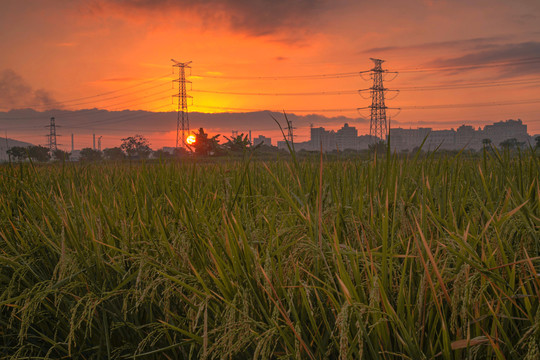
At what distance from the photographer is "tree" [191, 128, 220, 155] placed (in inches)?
1571

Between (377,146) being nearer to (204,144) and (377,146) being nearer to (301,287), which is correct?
(301,287)

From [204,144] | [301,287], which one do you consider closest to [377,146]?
[301,287]

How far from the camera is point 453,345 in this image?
3.84 ft

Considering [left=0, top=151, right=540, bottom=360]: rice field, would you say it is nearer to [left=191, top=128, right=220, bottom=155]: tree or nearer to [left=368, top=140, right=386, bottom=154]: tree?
[left=368, top=140, right=386, bottom=154]: tree

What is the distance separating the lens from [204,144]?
43344 mm

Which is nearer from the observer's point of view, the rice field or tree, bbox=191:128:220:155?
the rice field

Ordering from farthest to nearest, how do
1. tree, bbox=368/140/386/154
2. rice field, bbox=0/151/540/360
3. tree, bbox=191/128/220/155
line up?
tree, bbox=191/128/220/155 → tree, bbox=368/140/386/154 → rice field, bbox=0/151/540/360

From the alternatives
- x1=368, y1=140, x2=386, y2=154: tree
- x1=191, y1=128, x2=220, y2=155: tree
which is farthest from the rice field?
x1=191, y1=128, x2=220, y2=155: tree

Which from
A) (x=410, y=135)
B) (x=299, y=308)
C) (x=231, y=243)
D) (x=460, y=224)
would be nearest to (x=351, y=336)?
(x=299, y=308)

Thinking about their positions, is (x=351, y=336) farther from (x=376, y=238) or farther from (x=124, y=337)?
(x=124, y=337)

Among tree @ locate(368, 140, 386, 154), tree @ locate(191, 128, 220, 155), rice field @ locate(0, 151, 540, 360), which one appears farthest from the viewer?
tree @ locate(191, 128, 220, 155)

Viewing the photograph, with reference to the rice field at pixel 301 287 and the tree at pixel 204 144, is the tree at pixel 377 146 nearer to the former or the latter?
the rice field at pixel 301 287

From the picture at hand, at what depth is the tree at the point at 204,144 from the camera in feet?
131

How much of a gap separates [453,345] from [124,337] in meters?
1.53
